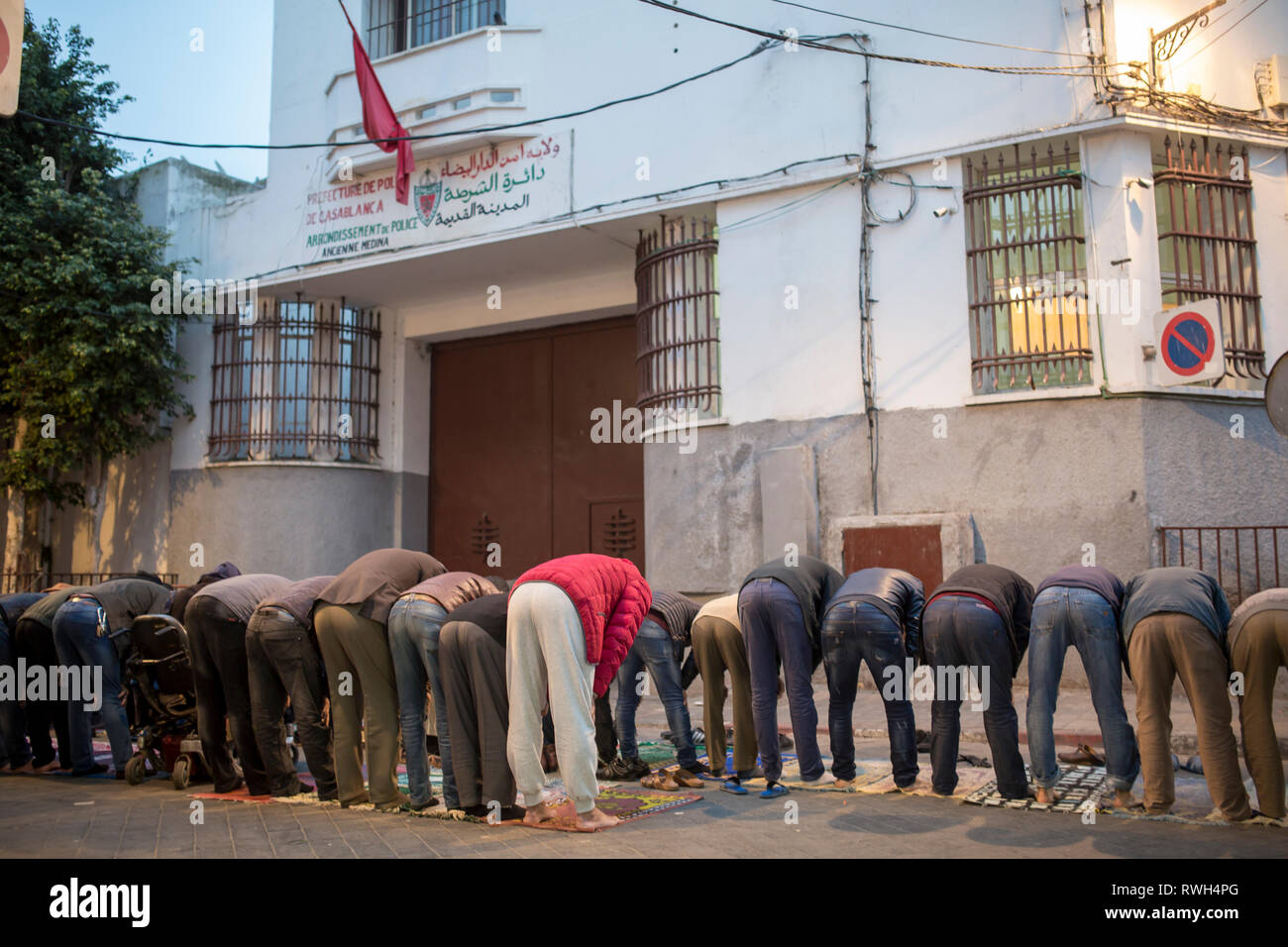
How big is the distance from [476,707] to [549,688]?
0.55 metres

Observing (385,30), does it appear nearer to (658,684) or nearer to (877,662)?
(658,684)

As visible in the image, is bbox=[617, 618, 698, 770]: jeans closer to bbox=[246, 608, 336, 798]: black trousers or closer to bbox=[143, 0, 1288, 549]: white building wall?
bbox=[246, 608, 336, 798]: black trousers

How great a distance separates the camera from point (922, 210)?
11727mm

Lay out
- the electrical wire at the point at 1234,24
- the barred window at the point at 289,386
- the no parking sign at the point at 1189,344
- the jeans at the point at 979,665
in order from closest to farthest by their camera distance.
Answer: the jeans at the point at 979,665 < the no parking sign at the point at 1189,344 < the electrical wire at the point at 1234,24 < the barred window at the point at 289,386

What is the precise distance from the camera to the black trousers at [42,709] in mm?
8211

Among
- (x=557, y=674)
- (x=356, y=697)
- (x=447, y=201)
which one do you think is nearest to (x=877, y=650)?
(x=557, y=674)

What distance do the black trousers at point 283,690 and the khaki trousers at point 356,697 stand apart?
0.12 metres

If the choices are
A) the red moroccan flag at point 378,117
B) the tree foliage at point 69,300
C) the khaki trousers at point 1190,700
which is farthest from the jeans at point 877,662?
the tree foliage at point 69,300

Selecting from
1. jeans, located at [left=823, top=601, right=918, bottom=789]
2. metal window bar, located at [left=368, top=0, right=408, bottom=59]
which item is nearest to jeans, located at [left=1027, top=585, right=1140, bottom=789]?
jeans, located at [left=823, top=601, right=918, bottom=789]

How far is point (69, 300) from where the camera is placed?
14922 millimetres

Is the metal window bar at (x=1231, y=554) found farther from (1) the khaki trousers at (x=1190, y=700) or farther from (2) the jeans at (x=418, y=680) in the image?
(2) the jeans at (x=418, y=680)

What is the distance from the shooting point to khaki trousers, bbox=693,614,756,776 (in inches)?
275

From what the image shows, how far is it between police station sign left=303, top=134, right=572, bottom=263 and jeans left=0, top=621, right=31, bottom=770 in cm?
790

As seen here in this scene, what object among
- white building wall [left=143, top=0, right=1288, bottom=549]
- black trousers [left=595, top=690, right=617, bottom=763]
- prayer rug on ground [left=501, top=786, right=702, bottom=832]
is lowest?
prayer rug on ground [left=501, top=786, right=702, bottom=832]
